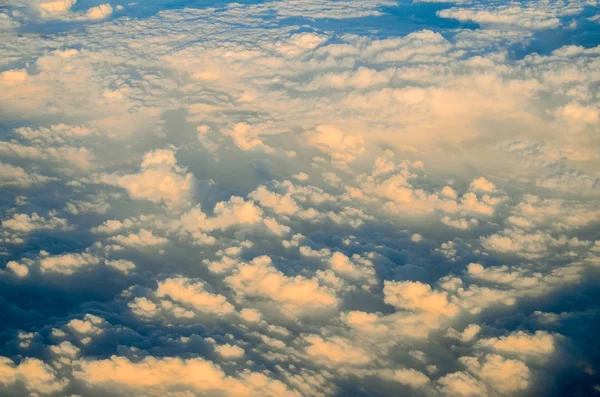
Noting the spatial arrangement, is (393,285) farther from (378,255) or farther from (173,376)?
(173,376)

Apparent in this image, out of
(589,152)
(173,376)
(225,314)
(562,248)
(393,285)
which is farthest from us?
(589,152)

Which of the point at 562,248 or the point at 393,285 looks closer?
the point at 393,285

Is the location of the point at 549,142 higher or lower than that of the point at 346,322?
higher

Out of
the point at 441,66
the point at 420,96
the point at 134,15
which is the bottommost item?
the point at 420,96

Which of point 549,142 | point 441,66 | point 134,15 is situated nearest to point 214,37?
point 134,15

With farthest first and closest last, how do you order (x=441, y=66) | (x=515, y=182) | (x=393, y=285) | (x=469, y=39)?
1. (x=469, y=39)
2. (x=441, y=66)
3. (x=515, y=182)
4. (x=393, y=285)

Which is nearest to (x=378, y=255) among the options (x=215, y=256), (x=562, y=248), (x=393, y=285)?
(x=393, y=285)
